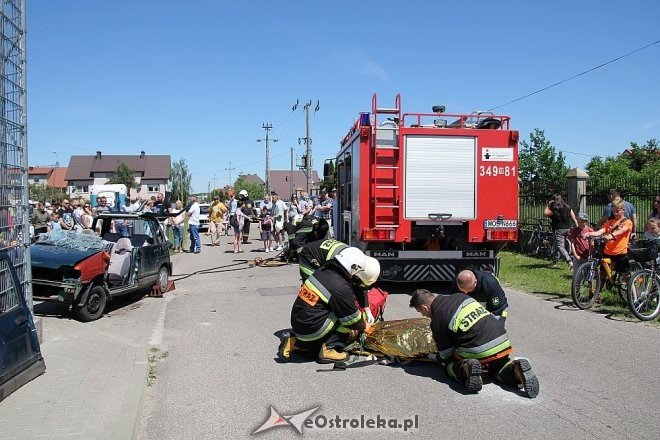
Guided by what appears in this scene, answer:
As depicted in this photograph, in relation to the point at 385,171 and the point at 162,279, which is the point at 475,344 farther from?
the point at 162,279

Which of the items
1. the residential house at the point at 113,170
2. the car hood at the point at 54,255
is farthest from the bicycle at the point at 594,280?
the residential house at the point at 113,170

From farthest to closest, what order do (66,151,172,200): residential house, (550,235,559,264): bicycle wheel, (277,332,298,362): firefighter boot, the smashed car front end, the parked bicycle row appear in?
(66,151,172,200): residential house → (550,235,559,264): bicycle wheel → the parked bicycle row → the smashed car front end → (277,332,298,362): firefighter boot

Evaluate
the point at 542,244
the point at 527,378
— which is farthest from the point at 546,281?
the point at 527,378

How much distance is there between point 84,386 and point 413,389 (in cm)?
307

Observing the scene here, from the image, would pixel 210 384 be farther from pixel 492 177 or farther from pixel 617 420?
pixel 492 177

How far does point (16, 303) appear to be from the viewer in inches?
205

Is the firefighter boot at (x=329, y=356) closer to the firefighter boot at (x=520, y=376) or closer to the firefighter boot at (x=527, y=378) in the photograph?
the firefighter boot at (x=520, y=376)

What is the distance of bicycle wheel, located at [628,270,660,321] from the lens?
324 inches

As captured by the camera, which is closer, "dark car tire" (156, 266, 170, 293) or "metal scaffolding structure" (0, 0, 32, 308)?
"metal scaffolding structure" (0, 0, 32, 308)

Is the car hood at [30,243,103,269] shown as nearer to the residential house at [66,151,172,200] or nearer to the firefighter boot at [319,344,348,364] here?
the firefighter boot at [319,344,348,364]

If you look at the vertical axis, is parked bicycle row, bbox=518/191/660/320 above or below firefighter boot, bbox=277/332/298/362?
above

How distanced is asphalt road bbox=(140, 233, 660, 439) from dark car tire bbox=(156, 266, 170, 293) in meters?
2.42

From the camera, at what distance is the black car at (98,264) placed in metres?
8.12

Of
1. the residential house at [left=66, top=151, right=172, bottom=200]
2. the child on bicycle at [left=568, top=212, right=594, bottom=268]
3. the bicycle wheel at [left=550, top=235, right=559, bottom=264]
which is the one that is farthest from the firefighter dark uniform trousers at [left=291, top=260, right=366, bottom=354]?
the residential house at [left=66, top=151, right=172, bottom=200]
